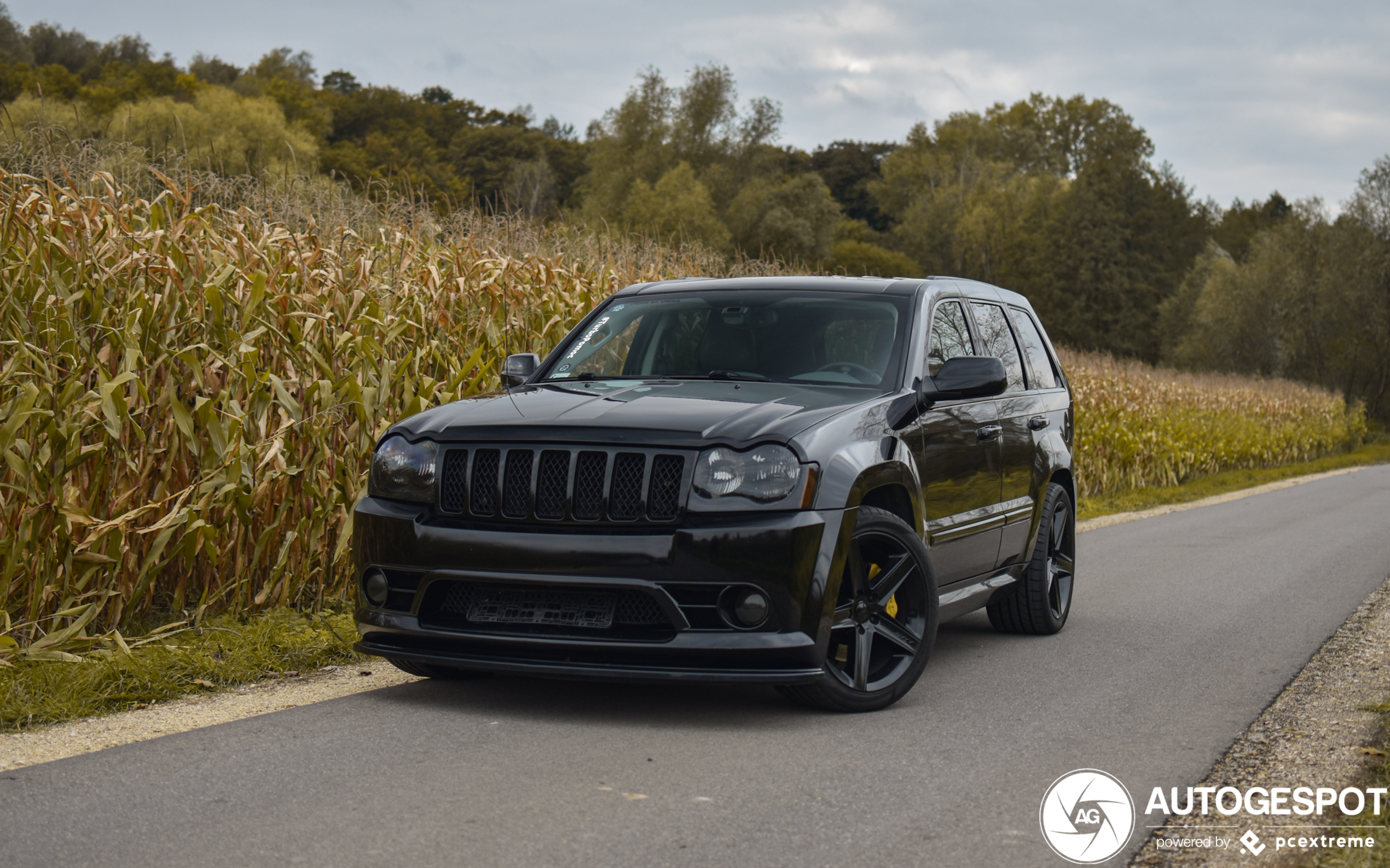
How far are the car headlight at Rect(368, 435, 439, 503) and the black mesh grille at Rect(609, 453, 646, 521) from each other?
0.77 metres

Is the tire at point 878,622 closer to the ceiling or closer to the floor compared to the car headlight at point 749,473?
closer to the floor

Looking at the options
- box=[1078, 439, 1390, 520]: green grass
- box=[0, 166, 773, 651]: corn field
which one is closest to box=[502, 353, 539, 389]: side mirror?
box=[0, 166, 773, 651]: corn field

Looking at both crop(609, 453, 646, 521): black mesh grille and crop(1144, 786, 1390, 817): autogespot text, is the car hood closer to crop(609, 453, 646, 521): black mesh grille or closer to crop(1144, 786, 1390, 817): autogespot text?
crop(609, 453, 646, 521): black mesh grille

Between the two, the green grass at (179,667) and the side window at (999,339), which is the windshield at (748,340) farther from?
the green grass at (179,667)

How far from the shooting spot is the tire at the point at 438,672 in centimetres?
581

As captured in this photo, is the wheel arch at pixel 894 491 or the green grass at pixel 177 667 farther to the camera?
the wheel arch at pixel 894 491

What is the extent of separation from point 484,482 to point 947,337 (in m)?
2.66

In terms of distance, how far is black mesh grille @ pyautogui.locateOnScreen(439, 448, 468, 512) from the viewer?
5430 millimetres

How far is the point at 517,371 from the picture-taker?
6836 mm

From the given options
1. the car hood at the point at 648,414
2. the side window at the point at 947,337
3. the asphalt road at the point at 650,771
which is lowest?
the asphalt road at the point at 650,771

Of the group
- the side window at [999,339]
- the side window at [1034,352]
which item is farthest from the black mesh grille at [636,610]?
the side window at [1034,352]

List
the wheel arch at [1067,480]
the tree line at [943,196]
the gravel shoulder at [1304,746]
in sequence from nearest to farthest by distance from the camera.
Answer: the gravel shoulder at [1304,746]
the wheel arch at [1067,480]
the tree line at [943,196]

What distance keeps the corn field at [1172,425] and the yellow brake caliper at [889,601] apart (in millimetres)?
16465

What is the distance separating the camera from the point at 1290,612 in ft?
29.2
